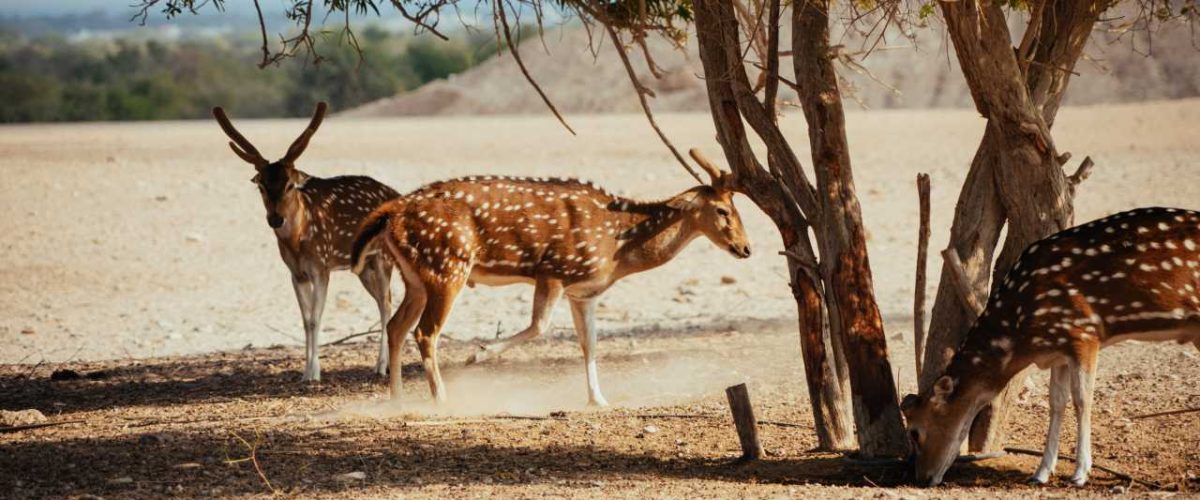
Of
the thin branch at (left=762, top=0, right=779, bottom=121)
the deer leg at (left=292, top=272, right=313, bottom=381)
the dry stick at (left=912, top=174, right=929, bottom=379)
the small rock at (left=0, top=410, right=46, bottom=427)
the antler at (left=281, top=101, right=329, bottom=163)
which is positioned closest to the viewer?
the thin branch at (left=762, top=0, right=779, bottom=121)

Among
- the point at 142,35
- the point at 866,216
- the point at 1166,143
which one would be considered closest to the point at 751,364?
the point at 866,216

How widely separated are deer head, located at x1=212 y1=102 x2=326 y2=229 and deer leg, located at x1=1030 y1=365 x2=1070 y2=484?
579 centimetres

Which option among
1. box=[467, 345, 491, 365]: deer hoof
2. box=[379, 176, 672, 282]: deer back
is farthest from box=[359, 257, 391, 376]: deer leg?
box=[379, 176, 672, 282]: deer back

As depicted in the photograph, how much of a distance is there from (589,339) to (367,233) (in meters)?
1.69

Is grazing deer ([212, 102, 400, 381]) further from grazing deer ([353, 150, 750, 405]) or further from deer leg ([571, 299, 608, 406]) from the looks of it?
deer leg ([571, 299, 608, 406])

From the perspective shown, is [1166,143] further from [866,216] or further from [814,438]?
[814,438]

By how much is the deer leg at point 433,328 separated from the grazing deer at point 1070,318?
360cm

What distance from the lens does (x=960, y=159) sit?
2523 cm

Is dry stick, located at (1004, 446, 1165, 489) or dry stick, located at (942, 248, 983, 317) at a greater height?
dry stick, located at (942, 248, 983, 317)

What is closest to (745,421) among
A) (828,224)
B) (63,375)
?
(828,224)

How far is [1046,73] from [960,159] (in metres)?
17.7

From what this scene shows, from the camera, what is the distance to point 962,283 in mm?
7715

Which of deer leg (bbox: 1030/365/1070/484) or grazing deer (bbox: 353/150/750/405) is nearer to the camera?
deer leg (bbox: 1030/365/1070/484)

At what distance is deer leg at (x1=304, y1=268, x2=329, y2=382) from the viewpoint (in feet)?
36.5
